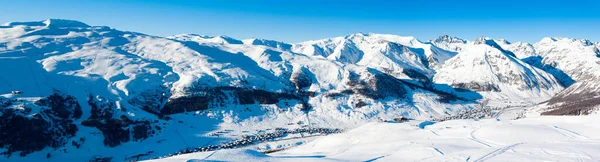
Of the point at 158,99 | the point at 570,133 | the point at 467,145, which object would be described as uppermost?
the point at 158,99

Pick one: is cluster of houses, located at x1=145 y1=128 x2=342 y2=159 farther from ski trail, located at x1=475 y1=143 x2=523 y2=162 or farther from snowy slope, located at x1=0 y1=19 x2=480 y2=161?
ski trail, located at x1=475 y1=143 x2=523 y2=162

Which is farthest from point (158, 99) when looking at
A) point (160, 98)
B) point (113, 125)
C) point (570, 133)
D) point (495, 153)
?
point (570, 133)

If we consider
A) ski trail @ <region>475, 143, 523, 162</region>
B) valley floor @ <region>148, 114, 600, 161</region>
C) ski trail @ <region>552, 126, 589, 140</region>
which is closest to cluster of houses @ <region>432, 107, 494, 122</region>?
valley floor @ <region>148, 114, 600, 161</region>

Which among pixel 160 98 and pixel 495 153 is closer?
pixel 495 153

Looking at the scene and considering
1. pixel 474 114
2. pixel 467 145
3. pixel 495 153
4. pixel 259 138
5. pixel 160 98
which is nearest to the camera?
pixel 495 153

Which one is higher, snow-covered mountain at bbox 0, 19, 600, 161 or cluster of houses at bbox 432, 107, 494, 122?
snow-covered mountain at bbox 0, 19, 600, 161

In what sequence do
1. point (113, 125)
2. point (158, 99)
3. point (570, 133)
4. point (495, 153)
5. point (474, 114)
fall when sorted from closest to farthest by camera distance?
point (495, 153)
point (570, 133)
point (113, 125)
point (158, 99)
point (474, 114)

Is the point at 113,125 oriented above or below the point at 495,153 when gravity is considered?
above

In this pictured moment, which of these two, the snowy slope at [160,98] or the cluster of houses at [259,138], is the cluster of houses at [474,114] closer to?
the snowy slope at [160,98]

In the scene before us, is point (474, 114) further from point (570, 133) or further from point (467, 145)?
point (467, 145)
